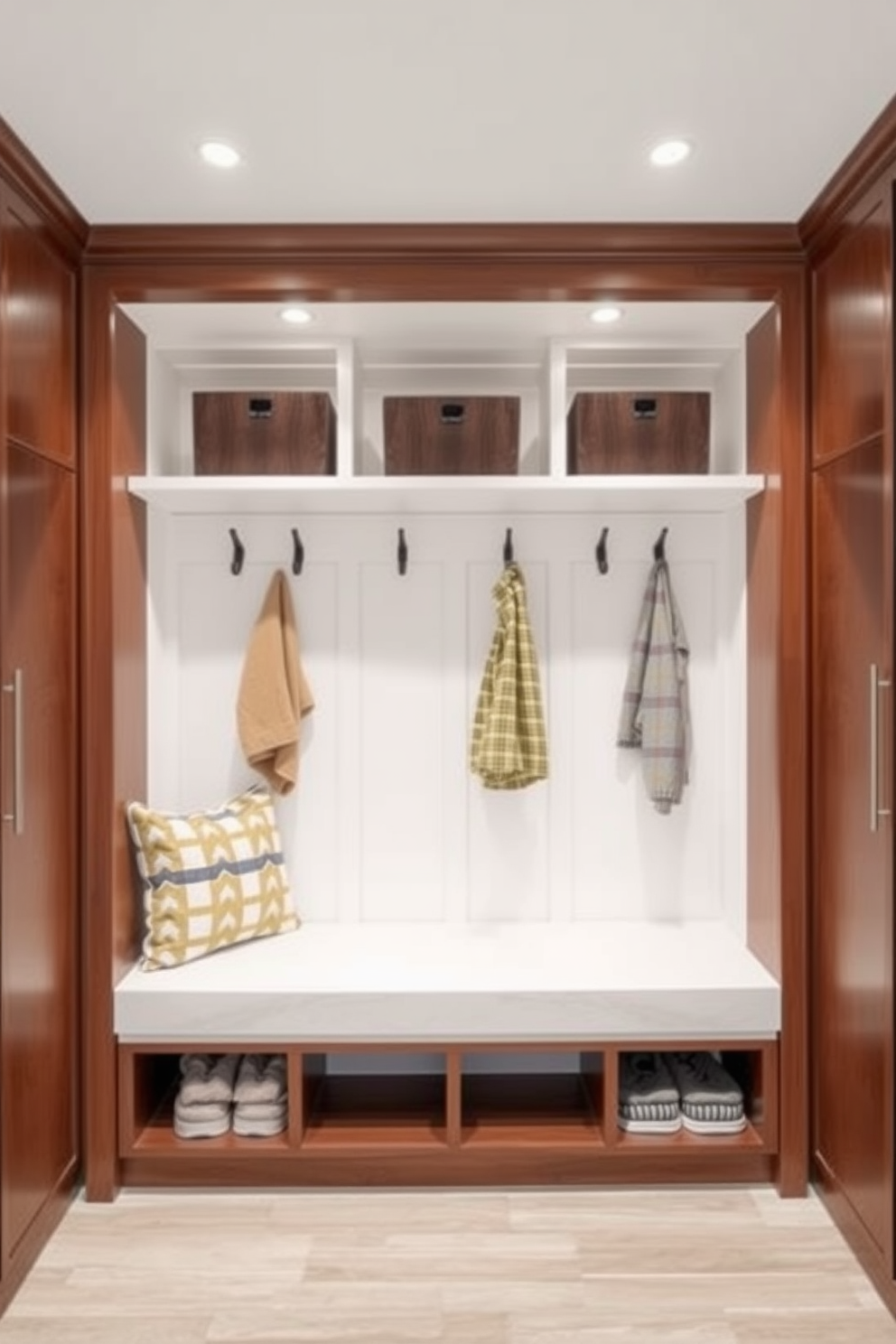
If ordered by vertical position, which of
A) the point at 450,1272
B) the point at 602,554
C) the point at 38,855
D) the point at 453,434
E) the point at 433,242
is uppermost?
the point at 433,242

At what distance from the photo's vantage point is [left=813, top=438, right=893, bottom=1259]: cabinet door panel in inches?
83.6

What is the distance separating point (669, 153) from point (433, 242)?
2.03ft

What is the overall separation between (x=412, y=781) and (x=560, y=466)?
3.42ft

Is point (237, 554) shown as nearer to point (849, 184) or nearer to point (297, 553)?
point (297, 553)

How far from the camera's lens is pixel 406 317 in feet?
8.82

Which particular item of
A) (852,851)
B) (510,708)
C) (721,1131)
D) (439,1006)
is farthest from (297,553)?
(721,1131)

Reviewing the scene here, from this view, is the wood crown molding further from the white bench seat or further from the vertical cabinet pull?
the vertical cabinet pull

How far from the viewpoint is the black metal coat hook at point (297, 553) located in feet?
9.75

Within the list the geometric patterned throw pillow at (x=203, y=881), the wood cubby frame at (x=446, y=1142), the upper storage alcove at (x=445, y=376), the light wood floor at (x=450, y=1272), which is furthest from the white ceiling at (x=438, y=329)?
the light wood floor at (x=450, y=1272)

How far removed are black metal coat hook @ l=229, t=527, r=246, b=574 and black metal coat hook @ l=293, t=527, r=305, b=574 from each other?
0.16 m

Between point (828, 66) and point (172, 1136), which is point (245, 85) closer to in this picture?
point (828, 66)

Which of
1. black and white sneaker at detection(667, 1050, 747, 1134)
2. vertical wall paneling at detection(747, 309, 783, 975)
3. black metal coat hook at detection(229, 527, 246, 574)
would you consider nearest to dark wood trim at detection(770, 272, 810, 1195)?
vertical wall paneling at detection(747, 309, 783, 975)

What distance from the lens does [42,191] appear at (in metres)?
2.21

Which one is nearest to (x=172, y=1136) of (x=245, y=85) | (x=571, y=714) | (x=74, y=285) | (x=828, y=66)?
(x=571, y=714)
